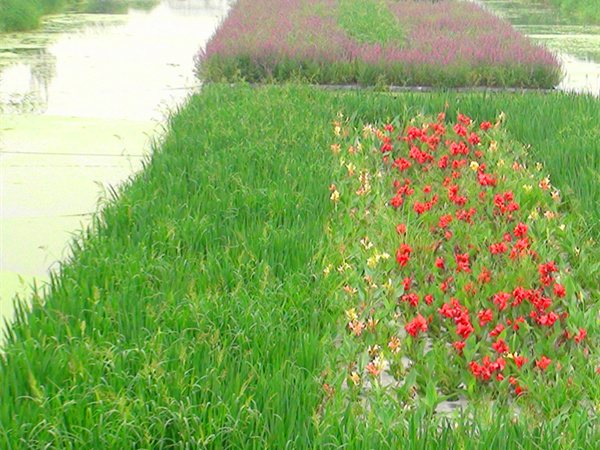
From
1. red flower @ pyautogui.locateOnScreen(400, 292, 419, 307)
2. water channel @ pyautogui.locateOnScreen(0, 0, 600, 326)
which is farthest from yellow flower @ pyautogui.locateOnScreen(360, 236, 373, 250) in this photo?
water channel @ pyautogui.locateOnScreen(0, 0, 600, 326)

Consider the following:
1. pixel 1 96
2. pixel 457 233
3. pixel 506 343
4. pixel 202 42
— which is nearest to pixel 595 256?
pixel 457 233

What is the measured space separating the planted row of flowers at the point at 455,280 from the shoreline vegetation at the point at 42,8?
39.3ft

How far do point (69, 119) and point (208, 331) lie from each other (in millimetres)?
6086

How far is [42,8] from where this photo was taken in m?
20.3

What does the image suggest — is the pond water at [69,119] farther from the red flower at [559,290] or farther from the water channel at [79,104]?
the red flower at [559,290]

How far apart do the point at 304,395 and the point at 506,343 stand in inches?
48.5

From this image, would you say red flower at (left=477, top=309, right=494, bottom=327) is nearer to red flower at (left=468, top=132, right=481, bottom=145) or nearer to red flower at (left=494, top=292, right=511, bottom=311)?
red flower at (left=494, top=292, right=511, bottom=311)

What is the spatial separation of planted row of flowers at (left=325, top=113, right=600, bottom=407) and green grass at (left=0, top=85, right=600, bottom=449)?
7.2 inches

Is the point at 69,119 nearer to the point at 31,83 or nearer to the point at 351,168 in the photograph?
the point at 31,83

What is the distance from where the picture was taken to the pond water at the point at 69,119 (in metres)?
5.88

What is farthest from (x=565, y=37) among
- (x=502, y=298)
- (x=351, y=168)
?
(x=502, y=298)

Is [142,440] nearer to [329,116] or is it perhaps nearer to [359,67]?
[329,116]

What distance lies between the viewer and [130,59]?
45.3 ft

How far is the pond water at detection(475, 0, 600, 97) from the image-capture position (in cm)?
1185
